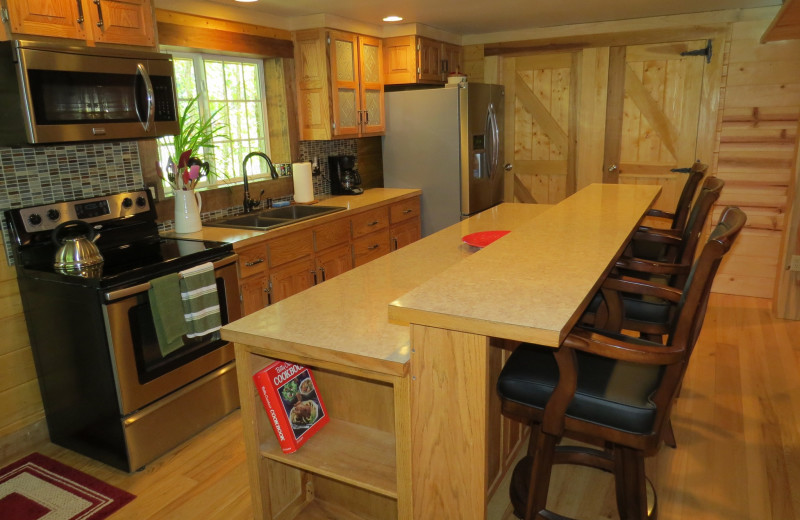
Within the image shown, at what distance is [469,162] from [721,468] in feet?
9.19

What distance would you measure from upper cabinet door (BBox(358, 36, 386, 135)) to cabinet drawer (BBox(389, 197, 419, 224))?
63 centimetres

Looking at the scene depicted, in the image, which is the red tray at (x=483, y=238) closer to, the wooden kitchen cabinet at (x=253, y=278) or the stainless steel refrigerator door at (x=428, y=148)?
the wooden kitchen cabinet at (x=253, y=278)

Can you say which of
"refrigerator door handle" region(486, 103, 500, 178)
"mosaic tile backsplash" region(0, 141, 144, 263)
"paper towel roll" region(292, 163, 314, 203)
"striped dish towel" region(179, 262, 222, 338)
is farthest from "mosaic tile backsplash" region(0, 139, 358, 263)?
"refrigerator door handle" region(486, 103, 500, 178)

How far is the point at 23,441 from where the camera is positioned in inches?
103

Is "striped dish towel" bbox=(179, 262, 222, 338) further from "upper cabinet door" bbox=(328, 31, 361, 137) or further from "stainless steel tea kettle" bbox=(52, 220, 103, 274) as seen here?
"upper cabinet door" bbox=(328, 31, 361, 137)

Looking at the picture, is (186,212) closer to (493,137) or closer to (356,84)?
(356,84)

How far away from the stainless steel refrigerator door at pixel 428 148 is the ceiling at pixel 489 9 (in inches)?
23.1

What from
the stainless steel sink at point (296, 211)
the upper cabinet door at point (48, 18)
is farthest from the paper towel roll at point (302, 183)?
the upper cabinet door at point (48, 18)

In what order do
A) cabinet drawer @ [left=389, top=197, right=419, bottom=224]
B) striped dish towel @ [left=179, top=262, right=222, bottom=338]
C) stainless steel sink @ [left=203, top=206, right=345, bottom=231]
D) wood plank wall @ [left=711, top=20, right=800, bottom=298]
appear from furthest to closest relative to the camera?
cabinet drawer @ [left=389, top=197, right=419, bottom=224] → wood plank wall @ [left=711, top=20, right=800, bottom=298] → stainless steel sink @ [left=203, top=206, right=345, bottom=231] → striped dish towel @ [left=179, top=262, right=222, bottom=338]

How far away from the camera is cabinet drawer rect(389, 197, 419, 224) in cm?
432

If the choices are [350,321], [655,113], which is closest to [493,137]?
[655,113]

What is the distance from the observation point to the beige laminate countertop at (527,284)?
1.18 meters

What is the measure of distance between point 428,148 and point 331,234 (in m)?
1.37

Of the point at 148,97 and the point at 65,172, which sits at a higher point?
the point at 148,97
